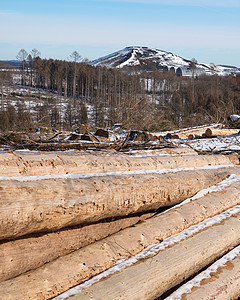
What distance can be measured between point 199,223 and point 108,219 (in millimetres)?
994

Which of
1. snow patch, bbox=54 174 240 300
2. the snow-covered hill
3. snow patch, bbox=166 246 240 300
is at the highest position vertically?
the snow-covered hill

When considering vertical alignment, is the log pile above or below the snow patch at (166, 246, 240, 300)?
above

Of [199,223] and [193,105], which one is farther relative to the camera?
[193,105]

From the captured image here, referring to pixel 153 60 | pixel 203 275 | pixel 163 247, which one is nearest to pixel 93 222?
pixel 163 247

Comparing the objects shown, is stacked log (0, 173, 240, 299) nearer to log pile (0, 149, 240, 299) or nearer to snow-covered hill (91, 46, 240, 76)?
log pile (0, 149, 240, 299)

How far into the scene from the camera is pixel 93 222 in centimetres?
303

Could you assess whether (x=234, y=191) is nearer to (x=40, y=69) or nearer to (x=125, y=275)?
(x=125, y=275)

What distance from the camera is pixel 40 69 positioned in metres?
56.8

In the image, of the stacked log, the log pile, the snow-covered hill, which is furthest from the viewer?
the snow-covered hill

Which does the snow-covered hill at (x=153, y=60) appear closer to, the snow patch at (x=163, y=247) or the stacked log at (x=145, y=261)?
the snow patch at (x=163, y=247)

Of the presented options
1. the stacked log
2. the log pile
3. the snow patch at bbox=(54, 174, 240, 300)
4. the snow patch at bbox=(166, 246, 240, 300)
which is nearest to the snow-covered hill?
the snow patch at bbox=(54, 174, 240, 300)

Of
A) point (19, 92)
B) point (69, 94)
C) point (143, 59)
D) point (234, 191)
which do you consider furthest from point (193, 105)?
point (143, 59)

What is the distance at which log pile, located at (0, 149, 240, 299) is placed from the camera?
2238 millimetres

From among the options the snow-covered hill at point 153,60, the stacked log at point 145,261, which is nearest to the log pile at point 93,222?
the stacked log at point 145,261
